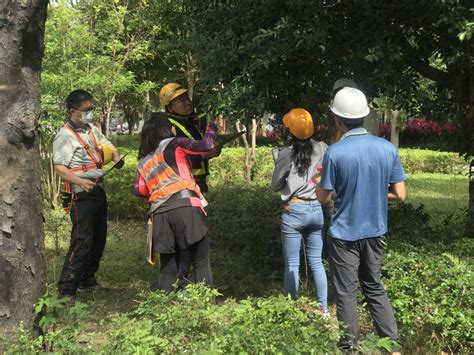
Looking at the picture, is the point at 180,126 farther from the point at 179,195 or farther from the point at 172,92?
the point at 179,195

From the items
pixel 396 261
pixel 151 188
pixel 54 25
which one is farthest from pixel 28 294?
pixel 54 25

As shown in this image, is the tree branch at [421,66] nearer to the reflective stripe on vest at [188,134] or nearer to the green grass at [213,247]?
the green grass at [213,247]

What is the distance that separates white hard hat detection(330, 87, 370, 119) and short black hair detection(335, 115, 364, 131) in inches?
0.8

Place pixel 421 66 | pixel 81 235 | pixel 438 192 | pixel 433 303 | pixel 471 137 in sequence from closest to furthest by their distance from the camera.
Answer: pixel 433 303 < pixel 81 235 < pixel 421 66 < pixel 471 137 < pixel 438 192

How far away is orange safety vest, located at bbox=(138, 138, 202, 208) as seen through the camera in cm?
402

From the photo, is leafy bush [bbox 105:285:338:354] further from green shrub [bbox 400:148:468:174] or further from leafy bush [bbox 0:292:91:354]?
green shrub [bbox 400:148:468:174]

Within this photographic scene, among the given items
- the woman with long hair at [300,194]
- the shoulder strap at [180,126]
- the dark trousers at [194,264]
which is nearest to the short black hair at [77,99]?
the shoulder strap at [180,126]

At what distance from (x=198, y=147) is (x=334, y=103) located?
3.68 feet

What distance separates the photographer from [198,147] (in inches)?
157

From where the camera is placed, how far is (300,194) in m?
4.19

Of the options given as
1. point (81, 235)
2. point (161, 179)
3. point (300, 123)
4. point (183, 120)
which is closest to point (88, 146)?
point (81, 235)

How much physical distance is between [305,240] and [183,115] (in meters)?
1.44

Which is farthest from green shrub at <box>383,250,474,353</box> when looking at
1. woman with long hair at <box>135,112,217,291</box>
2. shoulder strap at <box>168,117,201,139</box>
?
shoulder strap at <box>168,117,201,139</box>

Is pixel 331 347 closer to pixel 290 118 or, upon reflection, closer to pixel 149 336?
pixel 149 336
